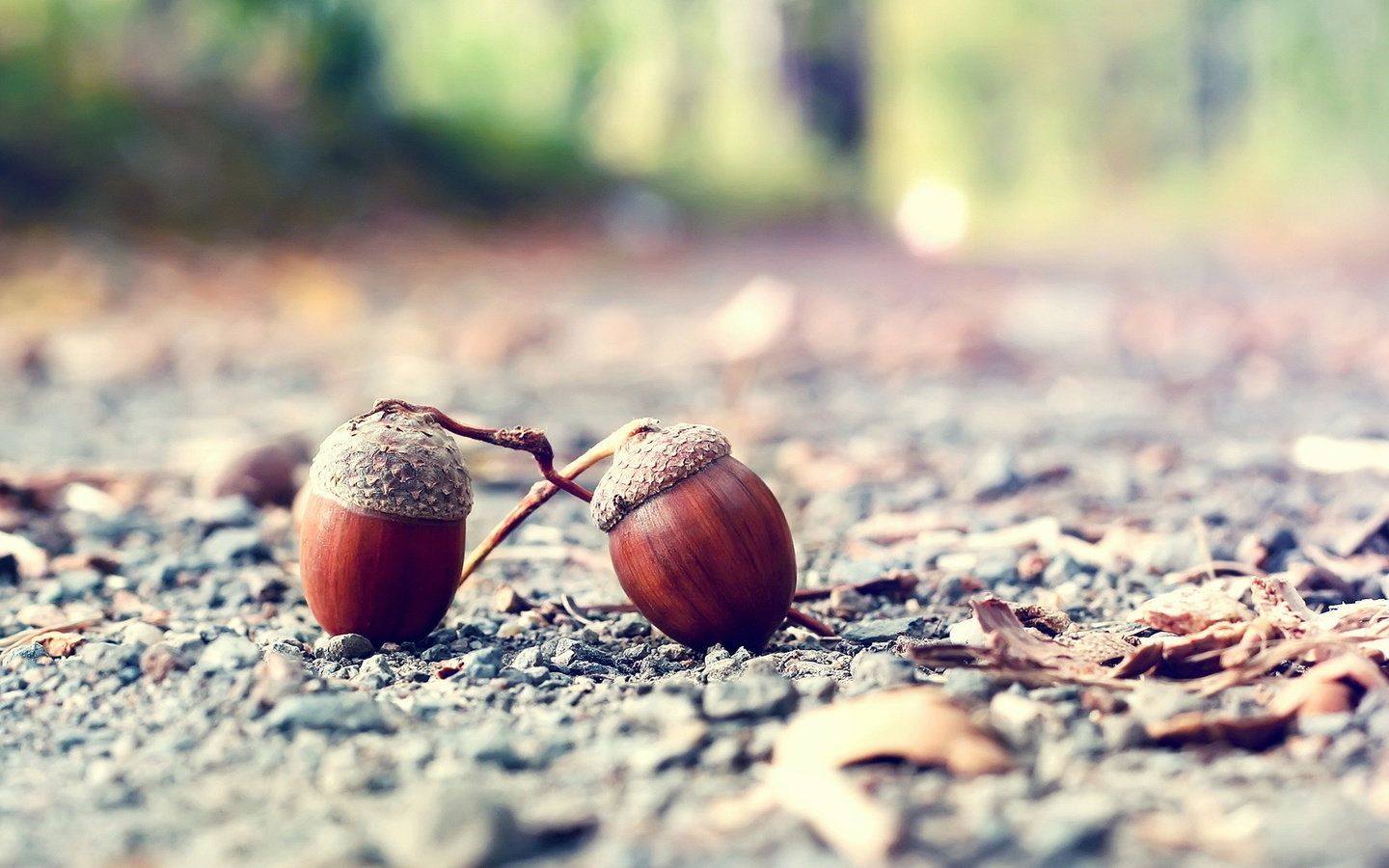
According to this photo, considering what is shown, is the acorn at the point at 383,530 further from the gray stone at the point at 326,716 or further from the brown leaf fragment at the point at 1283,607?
the brown leaf fragment at the point at 1283,607

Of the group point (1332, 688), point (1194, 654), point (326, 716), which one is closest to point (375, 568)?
point (326, 716)

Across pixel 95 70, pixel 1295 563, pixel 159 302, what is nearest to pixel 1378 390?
pixel 1295 563

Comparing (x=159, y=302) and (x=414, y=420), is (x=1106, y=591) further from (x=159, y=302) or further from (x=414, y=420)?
(x=159, y=302)

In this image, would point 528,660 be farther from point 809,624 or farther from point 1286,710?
point 1286,710

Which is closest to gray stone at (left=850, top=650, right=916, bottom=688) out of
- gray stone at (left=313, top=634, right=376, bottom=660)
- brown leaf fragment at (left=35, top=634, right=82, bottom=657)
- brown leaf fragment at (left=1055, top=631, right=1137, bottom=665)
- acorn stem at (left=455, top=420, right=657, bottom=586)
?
brown leaf fragment at (left=1055, top=631, right=1137, bottom=665)

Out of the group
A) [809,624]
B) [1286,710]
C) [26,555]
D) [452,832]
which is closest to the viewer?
[452,832]

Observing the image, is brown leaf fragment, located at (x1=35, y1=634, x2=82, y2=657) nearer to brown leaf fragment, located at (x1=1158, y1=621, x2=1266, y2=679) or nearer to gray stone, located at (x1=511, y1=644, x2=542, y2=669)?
gray stone, located at (x1=511, y1=644, x2=542, y2=669)

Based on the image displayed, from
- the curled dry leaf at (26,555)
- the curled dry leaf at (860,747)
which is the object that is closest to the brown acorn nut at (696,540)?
the curled dry leaf at (860,747)
